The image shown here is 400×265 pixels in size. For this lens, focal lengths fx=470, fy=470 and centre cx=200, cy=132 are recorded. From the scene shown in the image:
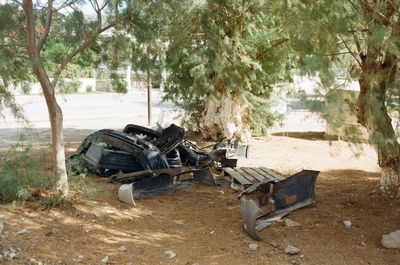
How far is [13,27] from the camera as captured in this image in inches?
237

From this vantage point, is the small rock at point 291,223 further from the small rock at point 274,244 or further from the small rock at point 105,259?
the small rock at point 105,259

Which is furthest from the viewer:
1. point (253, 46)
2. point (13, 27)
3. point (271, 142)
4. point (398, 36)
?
point (271, 142)

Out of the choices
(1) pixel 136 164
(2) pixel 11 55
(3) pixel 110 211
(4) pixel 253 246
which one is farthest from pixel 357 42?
(2) pixel 11 55

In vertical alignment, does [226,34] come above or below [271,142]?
above

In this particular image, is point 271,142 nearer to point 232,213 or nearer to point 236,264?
point 232,213

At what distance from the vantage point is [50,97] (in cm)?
599

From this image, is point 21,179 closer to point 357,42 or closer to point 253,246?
point 253,246

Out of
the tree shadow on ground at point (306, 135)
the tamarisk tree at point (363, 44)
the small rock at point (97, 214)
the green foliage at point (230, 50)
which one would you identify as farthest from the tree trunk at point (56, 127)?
the tree shadow on ground at point (306, 135)

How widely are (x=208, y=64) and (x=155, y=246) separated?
21.9 feet

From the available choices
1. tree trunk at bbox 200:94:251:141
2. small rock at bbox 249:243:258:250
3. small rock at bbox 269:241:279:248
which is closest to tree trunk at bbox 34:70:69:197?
small rock at bbox 249:243:258:250

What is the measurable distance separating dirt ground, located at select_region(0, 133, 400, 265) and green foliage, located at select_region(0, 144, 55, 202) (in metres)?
0.21

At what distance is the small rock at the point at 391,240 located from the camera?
204 inches

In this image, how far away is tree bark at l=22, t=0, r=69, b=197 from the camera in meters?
5.75

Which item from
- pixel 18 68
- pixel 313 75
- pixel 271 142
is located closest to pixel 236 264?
pixel 313 75
